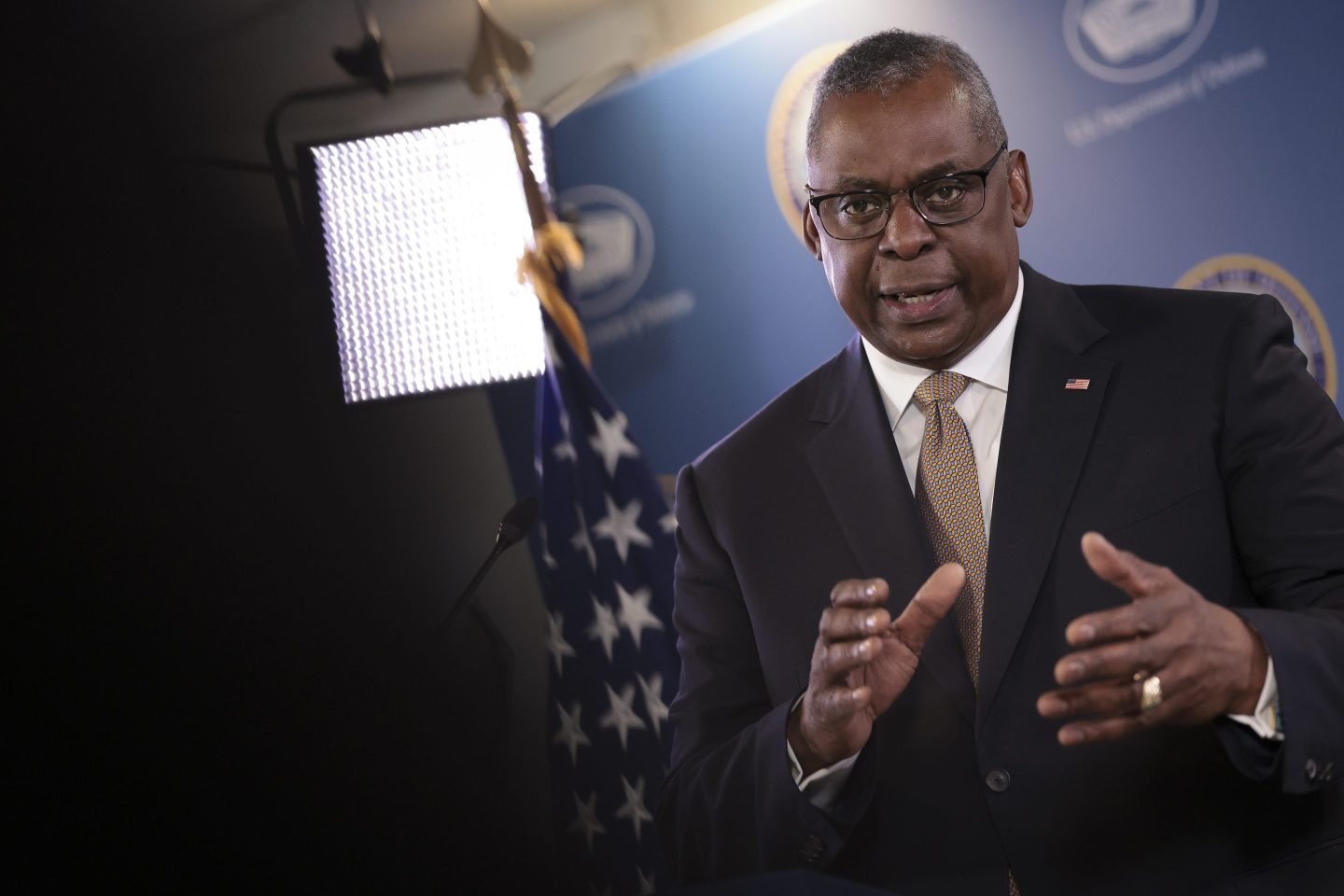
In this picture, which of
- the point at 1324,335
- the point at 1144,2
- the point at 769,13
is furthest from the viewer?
the point at 769,13

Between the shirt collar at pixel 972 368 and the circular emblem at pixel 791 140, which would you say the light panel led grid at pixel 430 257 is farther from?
the shirt collar at pixel 972 368

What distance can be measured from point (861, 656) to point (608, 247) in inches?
88.5

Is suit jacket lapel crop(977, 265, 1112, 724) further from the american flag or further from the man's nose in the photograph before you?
the american flag

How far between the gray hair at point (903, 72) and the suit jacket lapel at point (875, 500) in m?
0.37

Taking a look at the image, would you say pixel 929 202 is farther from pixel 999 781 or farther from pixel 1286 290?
pixel 1286 290

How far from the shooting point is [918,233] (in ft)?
5.62

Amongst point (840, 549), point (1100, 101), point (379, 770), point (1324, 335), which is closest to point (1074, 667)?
point (840, 549)

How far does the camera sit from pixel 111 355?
40.3 inches

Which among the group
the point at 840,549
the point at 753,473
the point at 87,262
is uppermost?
the point at 87,262

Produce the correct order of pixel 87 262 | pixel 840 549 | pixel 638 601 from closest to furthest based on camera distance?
pixel 87 262, pixel 840 549, pixel 638 601

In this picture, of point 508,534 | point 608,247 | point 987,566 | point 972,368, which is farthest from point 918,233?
point 608,247

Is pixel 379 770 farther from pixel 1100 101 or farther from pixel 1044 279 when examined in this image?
pixel 1100 101

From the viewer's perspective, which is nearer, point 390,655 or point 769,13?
point 390,655

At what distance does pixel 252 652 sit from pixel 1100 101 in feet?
7.36
